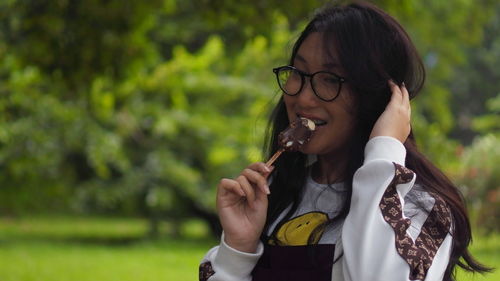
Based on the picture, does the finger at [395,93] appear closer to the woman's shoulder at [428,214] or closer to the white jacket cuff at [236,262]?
the woman's shoulder at [428,214]

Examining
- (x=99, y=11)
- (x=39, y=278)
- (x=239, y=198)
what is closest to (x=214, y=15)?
(x=99, y=11)

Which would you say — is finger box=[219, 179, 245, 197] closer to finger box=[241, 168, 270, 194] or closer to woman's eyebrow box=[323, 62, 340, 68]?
finger box=[241, 168, 270, 194]

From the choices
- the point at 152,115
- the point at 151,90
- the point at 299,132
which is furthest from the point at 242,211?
the point at 152,115

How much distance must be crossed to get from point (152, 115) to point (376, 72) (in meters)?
9.34

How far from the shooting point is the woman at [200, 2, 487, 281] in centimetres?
178

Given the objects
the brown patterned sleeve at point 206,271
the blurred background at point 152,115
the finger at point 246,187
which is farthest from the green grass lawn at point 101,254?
the finger at point 246,187

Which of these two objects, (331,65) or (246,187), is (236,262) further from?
(331,65)

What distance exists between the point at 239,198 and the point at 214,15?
337 centimetres

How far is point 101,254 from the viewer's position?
11844 millimetres

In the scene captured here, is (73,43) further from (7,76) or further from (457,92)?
(457,92)

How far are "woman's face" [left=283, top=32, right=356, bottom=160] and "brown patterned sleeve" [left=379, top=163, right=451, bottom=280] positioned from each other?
0.61 ft

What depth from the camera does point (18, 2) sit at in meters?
5.60

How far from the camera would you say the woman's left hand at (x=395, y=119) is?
6.16ft

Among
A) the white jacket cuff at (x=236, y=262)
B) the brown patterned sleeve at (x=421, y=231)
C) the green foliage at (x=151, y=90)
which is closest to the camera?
the brown patterned sleeve at (x=421, y=231)
